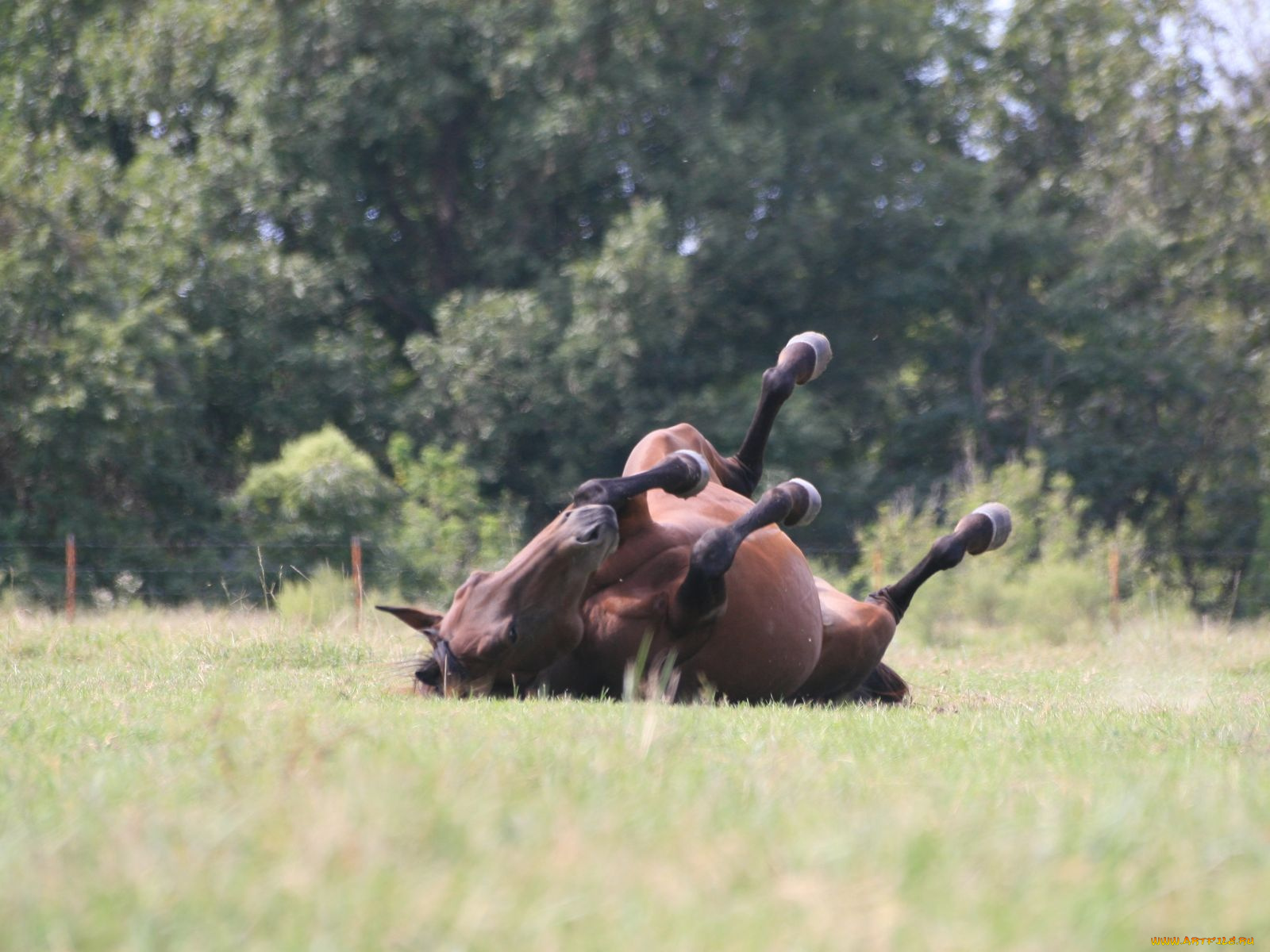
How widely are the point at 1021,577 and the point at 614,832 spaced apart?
16.7 metres

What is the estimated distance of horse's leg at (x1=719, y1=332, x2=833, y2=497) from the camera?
27.5 feet

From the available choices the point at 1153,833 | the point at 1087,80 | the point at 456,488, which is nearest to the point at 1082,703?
the point at 1153,833

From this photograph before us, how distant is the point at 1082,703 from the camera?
21.6 ft

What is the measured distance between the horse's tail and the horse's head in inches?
86.0

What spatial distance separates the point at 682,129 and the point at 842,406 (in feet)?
20.3

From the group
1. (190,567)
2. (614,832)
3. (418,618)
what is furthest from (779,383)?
(190,567)

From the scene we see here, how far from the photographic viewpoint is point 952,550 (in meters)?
7.78

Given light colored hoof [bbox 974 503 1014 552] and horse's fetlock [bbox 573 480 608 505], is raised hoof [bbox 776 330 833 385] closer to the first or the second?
light colored hoof [bbox 974 503 1014 552]

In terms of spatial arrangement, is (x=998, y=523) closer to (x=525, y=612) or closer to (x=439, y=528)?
(x=525, y=612)

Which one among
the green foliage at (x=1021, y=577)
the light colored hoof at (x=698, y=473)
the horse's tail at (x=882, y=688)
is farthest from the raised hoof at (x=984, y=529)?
the green foliage at (x=1021, y=577)

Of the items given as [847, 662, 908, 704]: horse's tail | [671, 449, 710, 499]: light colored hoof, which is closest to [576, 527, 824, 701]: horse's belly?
[671, 449, 710, 499]: light colored hoof

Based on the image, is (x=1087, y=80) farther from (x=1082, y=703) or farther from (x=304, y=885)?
(x=304, y=885)

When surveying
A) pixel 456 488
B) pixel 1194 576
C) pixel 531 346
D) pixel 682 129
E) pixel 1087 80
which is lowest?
pixel 1194 576

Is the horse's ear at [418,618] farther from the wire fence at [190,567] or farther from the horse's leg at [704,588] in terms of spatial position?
the wire fence at [190,567]
